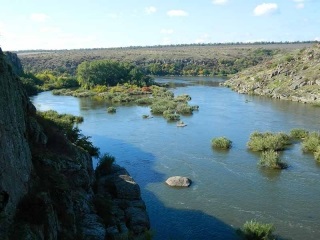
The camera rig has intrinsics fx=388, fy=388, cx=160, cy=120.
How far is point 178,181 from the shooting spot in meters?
28.1

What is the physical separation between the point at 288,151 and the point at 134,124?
19.9 m

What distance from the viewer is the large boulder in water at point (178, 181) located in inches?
1096

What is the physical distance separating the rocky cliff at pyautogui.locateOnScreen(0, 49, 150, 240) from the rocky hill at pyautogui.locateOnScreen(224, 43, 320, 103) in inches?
2009

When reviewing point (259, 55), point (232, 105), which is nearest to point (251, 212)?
point (232, 105)

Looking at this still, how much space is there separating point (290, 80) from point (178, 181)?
57.1 m

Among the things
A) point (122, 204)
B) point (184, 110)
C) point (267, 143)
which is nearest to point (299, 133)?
point (267, 143)

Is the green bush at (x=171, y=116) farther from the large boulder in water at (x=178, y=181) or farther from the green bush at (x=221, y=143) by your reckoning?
the large boulder in water at (x=178, y=181)

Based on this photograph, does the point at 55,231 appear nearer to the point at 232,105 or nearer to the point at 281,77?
the point at 232,105

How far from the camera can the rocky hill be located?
2761 inches

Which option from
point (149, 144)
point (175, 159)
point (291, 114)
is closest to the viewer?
point (175, 159)

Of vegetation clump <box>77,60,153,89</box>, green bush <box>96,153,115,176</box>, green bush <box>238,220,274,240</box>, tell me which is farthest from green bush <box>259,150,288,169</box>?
vegetation clump <box>77,60,153,89</box>

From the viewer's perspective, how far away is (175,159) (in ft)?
112

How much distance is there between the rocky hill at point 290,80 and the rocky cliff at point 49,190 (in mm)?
51019

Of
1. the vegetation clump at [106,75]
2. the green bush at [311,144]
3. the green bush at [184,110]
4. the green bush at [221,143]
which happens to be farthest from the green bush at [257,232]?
the vegetation clump at [106,75]
